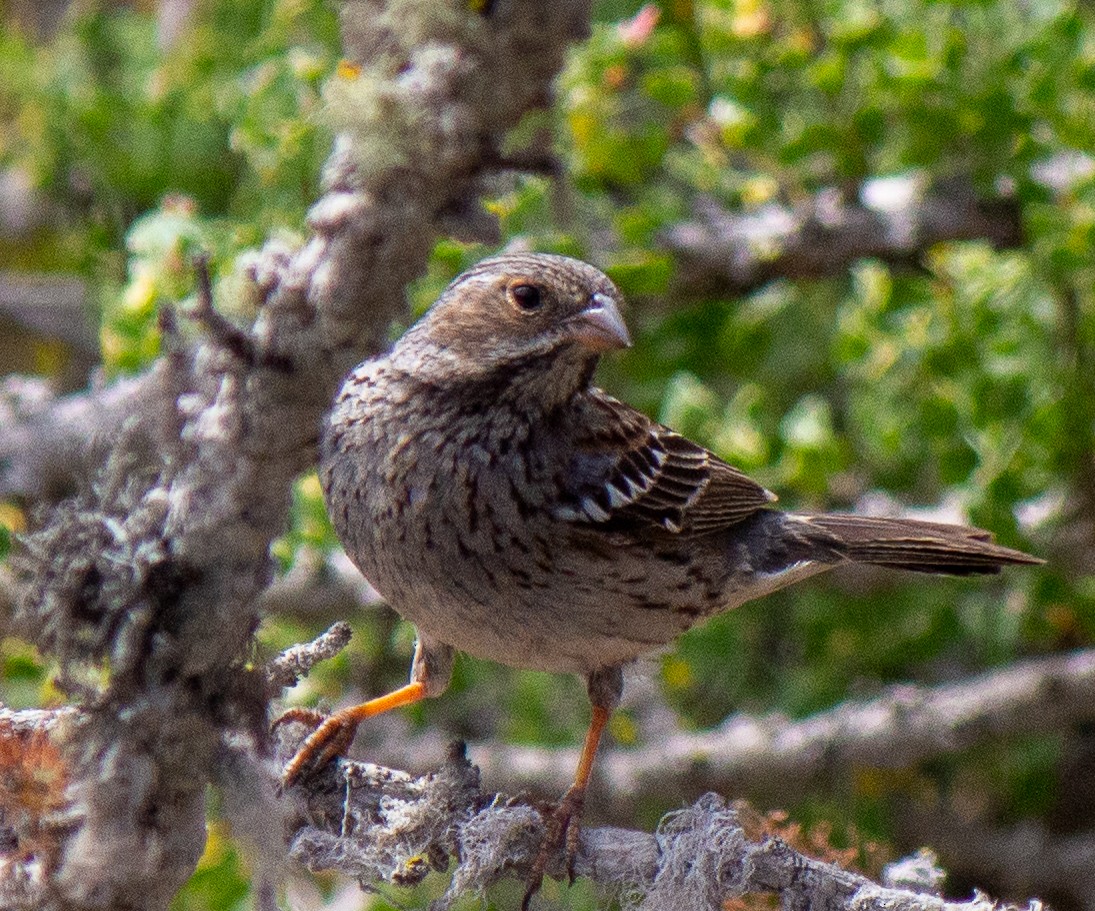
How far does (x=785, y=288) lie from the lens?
17.4 feet

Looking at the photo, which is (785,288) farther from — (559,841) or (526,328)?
(559,841)

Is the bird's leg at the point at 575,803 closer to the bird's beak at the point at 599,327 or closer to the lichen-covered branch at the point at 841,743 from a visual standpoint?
the bird's beak at the point at 599,327

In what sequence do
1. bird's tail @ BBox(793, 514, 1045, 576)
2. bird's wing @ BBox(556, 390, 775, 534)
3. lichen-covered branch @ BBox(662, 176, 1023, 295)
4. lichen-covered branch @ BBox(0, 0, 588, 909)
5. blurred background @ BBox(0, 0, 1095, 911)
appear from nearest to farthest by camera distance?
lichen-covered branch @ BBox(0, 0, 588, 909) → bird's wing @ BBox(556, 390, 775, 534) → bird's tail @ BBox(793, 514, 1045, 576) → blurred background @ BBox(0, 0, 1095, 911) → lichen-covered branch @ BBox(662, 176, 1023, 295)

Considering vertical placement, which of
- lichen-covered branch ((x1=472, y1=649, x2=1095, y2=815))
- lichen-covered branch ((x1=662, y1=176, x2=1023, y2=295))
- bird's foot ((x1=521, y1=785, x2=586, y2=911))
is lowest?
bird's foot ((x1=521, y1=785, x2=586, y2=911))

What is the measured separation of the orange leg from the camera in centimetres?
291

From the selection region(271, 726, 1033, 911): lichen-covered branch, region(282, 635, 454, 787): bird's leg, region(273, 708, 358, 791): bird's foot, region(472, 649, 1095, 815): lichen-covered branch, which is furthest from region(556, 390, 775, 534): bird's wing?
region(472, 649, 1095, 815): lichen-covered branch

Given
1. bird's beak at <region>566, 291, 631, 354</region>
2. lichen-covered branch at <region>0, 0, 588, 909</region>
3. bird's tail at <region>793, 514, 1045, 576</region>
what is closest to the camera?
lichen-covered branch at <region>0, 0, 588, 909</region>

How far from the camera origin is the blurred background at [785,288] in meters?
4.35

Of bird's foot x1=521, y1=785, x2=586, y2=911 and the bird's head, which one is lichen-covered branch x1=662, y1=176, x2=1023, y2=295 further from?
bird's foot x1=521, y1=785, x2=586, y2=911

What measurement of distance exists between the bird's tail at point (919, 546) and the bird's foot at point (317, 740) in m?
Answer: 1.54

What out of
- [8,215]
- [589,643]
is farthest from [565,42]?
[8,215]

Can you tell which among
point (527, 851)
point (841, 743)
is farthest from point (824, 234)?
point (527, 851)

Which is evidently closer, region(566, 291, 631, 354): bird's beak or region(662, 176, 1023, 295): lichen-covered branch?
region(566, 291, 631, 354): bird's beak

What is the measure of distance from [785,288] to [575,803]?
263cm
